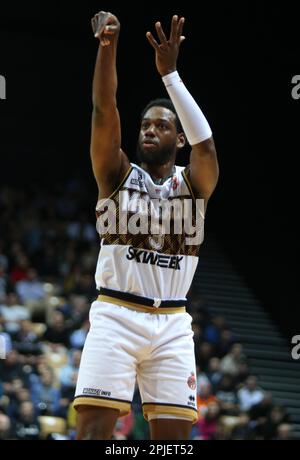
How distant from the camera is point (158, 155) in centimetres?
662

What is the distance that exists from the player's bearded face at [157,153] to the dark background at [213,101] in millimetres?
11032

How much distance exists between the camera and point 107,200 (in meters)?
6.44

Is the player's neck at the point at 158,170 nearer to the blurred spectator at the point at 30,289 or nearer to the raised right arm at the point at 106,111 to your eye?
the raised right arm at the point at 106,111

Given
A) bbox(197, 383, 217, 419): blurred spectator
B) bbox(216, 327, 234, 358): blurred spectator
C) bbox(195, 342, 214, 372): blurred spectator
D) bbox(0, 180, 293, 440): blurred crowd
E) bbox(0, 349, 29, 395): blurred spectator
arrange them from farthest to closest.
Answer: bbox(216, 327, 234, 358): blurred spectator
bbox(195, 342, 214, 372): blurred spectator
bbox(197, 383, 217, 419): blurred spectator
bbox(0, 349, 29, 395): blurred spectator
bbox(0, 180, 293, 440): blurred crowd

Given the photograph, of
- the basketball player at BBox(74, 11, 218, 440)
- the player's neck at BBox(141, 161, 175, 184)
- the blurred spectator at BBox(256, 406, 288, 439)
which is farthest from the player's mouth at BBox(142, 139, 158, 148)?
the blurred spectator at BBox(256, 406, 288, 439)

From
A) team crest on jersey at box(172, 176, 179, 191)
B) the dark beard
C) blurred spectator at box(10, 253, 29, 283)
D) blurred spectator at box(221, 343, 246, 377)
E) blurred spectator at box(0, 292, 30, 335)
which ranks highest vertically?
the dark beard

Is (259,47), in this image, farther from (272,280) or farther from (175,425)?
(175,425)

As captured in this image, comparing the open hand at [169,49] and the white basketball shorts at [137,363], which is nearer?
the white basketball shorts at [137,363]

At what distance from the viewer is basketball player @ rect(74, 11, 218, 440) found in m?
6.10

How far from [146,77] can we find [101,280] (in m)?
13.7

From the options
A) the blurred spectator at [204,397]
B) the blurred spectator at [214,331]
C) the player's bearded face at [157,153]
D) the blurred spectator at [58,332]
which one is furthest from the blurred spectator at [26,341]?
the player's bearded face at [157,153]

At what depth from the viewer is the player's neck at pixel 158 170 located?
670 centimetres

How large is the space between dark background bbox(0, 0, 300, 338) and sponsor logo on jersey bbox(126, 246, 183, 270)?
37.9 ft

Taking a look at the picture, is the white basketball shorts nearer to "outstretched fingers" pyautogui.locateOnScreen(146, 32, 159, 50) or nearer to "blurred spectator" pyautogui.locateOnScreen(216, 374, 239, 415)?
"outstretched fingers" pyautogui.locateOnScreen(146, 32, 159, 50)
